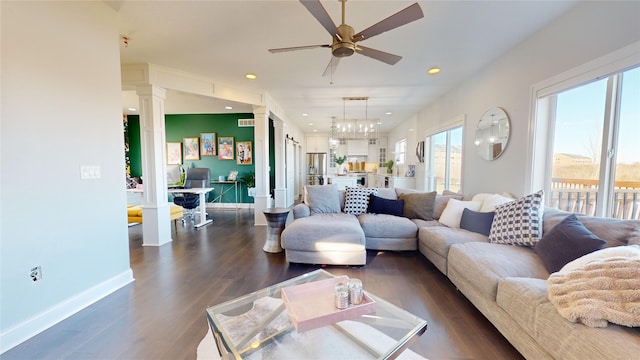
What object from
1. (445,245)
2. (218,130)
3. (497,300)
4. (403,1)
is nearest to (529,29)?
(403,1)

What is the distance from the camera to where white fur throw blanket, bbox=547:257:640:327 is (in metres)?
1.08

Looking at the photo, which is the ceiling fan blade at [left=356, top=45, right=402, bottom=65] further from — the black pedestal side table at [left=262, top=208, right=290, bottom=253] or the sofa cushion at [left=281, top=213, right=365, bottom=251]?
the black pedestal side table at [left=262, top=208, right=290, bottom=253]

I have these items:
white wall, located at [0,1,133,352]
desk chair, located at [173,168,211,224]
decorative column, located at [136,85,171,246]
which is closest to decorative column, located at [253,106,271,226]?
desk chair, located at [173,168,211,224]

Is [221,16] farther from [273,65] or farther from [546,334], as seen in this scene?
[546,334]

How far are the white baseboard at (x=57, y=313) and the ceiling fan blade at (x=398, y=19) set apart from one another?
316cm

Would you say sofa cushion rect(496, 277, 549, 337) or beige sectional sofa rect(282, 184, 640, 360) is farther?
sofa cushion rect(496, 277, 549, 337)

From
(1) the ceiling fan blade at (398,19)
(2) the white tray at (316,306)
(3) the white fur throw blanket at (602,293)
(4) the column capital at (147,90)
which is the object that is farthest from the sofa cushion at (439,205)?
(4) the column capital at (147,90)

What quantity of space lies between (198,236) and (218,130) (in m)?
3.45

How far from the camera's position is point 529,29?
97.8 inches

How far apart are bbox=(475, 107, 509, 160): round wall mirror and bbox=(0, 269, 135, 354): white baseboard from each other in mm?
4747

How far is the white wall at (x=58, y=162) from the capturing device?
1.57 meters

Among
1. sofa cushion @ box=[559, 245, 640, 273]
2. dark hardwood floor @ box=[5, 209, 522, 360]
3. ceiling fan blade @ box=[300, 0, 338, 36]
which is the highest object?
ceiling fan blade @ box=[300, 0, 338, 36]

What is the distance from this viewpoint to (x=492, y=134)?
3.36m

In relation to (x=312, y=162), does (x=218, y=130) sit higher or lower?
higher
